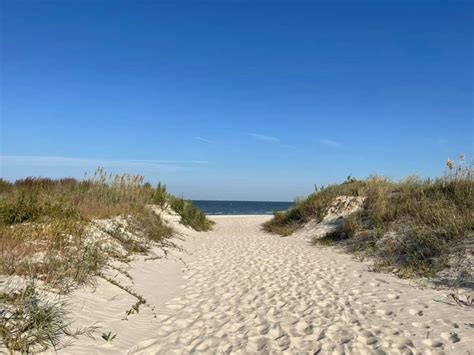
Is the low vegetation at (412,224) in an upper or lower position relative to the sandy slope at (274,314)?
upper

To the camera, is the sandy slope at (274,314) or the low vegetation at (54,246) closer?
the low vegetation at (54,246)

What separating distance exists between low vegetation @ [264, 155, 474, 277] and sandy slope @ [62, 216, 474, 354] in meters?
1.23

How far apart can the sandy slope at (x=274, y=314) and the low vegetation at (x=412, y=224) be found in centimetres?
123

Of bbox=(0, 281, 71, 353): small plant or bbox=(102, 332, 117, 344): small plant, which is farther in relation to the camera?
bbox=(102, 332, 117, 344): small plant

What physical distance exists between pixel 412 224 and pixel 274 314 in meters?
6.66

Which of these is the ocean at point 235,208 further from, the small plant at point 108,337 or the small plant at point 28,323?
the small plant at point 28,323

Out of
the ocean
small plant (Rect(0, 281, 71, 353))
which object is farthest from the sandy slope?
the ocean

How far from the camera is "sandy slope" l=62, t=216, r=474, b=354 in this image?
14.3ft

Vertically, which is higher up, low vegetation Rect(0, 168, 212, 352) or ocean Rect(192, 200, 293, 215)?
low vegetation Rect(0, 168, 212, 352)

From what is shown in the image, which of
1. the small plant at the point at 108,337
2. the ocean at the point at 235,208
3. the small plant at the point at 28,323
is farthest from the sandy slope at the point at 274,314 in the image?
the ocean at the point at 235,208

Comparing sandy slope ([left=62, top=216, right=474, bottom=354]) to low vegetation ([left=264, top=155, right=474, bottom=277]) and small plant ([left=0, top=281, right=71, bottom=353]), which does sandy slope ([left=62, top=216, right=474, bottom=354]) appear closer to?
small plant ([left=0, top=281, right=71, bottom=353])

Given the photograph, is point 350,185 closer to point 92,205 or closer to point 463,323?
point 92,205

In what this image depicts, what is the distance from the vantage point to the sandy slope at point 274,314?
4348 millimetres

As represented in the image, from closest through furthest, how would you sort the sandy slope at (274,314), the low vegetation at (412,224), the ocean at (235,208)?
1. the sandy slope at (274,314)
2. the low vegetation at (412,224)
3. the ocean at (235,208)
